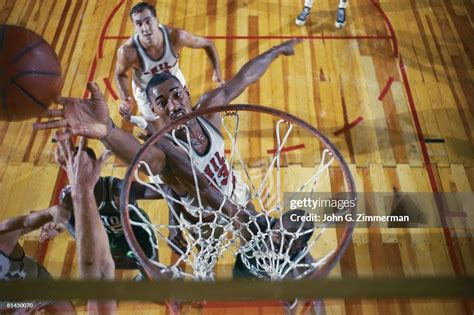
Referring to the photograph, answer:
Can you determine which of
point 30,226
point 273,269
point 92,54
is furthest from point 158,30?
point 273,269

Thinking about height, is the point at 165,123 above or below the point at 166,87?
below

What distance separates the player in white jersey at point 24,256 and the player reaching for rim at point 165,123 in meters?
0.53

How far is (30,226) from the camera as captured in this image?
3.45 metres

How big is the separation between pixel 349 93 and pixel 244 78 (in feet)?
2.89

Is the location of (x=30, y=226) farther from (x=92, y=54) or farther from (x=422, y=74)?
(x=422, y=74)

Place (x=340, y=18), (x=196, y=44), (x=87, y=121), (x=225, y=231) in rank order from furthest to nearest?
1. (x=340, y=18)
2. (x=196, y=44)
3. (x=87, y=121)
4. (x=225, y=231)

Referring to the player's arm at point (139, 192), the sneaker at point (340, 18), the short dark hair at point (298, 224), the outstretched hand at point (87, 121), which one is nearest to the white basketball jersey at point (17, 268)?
the player's arm at point (139, 192)

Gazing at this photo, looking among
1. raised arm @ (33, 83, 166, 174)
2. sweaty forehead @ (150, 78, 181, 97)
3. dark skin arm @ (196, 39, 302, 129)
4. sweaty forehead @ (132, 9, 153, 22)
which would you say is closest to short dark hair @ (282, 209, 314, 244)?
dark skin arm @ (196, 39, 302, 129)

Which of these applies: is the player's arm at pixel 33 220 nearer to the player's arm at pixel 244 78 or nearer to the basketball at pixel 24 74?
the basketball at pixel 24 74

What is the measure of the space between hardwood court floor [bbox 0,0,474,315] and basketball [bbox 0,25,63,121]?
2.45 feet

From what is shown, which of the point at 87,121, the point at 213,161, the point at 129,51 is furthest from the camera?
the point at 129,51

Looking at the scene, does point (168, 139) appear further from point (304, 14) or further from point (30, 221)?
point (304, 14)

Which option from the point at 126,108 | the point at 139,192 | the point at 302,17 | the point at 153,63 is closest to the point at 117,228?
the point at 139,192

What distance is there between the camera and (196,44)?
396cm
